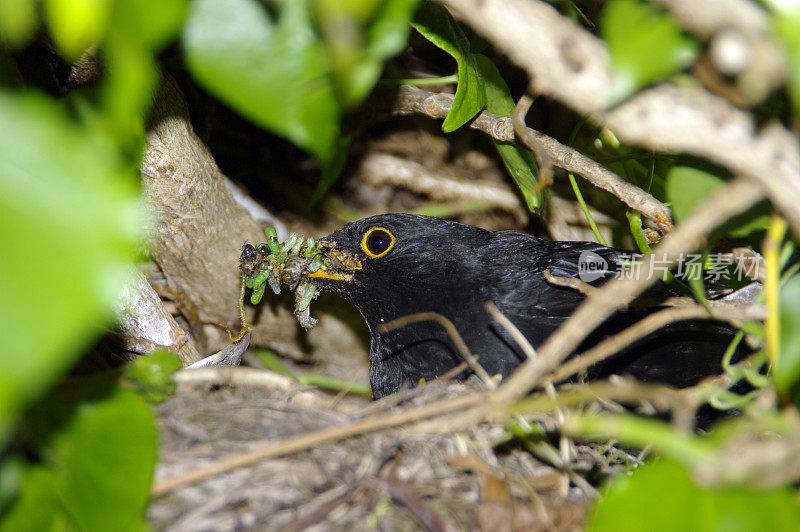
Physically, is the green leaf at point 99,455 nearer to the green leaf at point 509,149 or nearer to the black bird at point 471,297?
the black bird at point 471,297

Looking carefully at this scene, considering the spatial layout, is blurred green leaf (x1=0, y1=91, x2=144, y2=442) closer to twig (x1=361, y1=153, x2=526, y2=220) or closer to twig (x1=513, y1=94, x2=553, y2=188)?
twig (x1=513, y1=94, x2=553, y2=188)

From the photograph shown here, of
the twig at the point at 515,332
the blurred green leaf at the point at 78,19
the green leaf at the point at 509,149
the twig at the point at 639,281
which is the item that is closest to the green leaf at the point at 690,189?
the twig at the point at 639,281

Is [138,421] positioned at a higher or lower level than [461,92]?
lower

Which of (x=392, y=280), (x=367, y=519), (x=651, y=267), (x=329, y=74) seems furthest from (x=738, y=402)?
(x=392, y=280)

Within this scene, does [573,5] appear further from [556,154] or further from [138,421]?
[138,421]

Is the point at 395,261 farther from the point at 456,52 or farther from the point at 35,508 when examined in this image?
the point at 35,508
